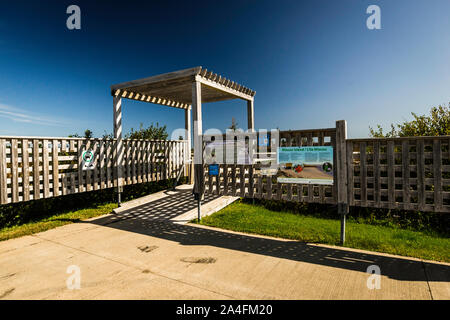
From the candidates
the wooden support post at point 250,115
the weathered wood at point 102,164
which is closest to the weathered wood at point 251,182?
the wooden support post at point 250,115

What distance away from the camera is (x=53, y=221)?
228 inches

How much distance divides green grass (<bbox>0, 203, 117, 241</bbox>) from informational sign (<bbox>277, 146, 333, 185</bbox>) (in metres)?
4.96

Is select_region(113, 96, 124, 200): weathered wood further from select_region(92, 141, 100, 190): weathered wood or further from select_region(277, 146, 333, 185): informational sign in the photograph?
select_region(277, 146, 333, 185): informational sign

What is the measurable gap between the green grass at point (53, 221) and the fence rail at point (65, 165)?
2.07 ft

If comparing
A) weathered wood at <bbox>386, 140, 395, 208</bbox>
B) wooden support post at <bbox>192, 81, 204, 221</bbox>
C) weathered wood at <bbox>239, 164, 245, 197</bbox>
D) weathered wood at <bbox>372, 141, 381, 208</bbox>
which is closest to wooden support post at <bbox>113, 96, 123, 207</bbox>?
wooden support post at <bbox>192, 81, 204, 221</bbox>

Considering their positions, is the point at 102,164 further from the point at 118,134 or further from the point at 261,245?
the point at 261,245

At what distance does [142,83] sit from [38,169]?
315 centimetres

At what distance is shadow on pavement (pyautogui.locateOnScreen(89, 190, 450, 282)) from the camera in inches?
119

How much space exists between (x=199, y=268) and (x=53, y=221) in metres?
4.55

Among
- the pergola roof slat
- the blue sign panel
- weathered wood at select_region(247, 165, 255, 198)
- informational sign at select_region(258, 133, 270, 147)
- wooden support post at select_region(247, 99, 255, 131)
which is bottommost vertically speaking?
weathered wood at select_region(247, 165, 255, 198)

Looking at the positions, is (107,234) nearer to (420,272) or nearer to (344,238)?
(344,238)

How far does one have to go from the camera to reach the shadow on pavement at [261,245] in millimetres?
3031

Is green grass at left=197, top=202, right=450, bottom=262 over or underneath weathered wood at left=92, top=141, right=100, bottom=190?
underneath

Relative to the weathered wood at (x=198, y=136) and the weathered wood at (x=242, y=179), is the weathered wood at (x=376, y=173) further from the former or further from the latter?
the weathered wood at (x=198, y=136)
